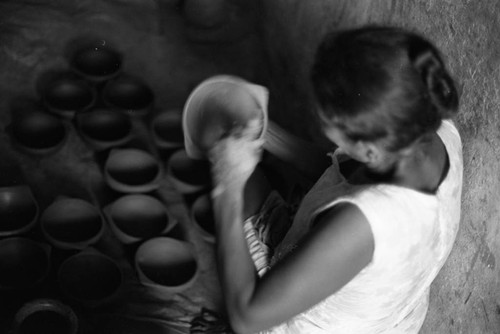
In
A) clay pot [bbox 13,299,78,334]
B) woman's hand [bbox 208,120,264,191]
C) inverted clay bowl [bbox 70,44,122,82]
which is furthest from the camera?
inverted clay bowl [bbox 70,44,122,82]

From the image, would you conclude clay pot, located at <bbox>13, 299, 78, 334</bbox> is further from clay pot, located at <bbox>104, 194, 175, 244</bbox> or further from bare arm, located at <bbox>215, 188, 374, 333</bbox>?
bare arm, located at <bbox>215, 188, 374, 333</bbox>

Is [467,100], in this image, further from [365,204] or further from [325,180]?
[365,204]

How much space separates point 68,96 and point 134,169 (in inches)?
16.7

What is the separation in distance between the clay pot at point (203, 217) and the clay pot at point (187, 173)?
6 cm

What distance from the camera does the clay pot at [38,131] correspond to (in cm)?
209

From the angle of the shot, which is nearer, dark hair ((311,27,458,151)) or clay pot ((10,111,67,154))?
dark hair ((311,27,458,151))

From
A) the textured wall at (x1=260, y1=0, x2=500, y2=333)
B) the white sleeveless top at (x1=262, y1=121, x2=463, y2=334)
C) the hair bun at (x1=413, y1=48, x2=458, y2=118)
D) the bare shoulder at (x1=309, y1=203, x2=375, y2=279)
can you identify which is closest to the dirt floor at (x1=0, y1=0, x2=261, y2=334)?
the white sleeveless top at (x1=262, y1=121, x2=463, y2=334)

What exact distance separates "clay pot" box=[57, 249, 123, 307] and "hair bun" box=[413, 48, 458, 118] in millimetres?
1117

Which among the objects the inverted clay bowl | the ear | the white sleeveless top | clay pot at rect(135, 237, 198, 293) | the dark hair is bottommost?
clay pot at rect(135, 237, 198, 293)

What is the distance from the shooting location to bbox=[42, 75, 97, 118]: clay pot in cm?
222

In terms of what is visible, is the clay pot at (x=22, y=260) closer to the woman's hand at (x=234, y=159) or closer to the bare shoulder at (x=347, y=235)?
the woman's hand at (x=234, y=159)

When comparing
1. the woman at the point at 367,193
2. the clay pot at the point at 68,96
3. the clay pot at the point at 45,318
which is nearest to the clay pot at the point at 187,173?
the clay pot at the point at 68,96

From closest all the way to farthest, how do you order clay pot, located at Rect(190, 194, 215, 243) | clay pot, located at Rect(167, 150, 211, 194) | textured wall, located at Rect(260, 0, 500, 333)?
textured wall, located at Rect(260, 0, 500, 333) → clay pot, located at Rect(190, 194, 215, 243) → clay pot, located at Rect(167, 150, 211, 194)

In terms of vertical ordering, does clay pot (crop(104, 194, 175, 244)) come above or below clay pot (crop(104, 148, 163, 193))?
below
